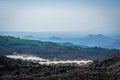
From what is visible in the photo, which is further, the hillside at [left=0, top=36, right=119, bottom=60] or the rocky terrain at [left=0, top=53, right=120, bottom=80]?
the hillside at [left=0, top=36, right=119, bottom=60]

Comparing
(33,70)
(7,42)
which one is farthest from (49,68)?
(7,42)

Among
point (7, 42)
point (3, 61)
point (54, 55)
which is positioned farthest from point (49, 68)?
point (7, 42)

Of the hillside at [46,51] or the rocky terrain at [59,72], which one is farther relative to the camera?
the hillside at [46,51]

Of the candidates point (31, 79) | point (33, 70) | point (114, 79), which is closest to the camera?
point (114, 79)

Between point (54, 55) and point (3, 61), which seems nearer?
point (3, 61)

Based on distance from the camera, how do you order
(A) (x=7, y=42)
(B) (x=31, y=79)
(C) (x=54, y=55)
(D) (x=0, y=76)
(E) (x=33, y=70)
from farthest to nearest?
1. (A) (x=7, y=42)
2. (C) (x=54, y=55)
3. (E) (x=33, y=70)
4. (D) (x=0, y=76)
5. (B) (x=31, y=79)

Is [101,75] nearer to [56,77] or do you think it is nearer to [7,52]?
[56,77]

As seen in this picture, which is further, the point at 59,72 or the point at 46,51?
the point at 46,51

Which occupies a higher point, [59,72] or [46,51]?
[46,51]

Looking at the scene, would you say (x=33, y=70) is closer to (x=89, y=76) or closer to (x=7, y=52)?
(x=89, y=76)
